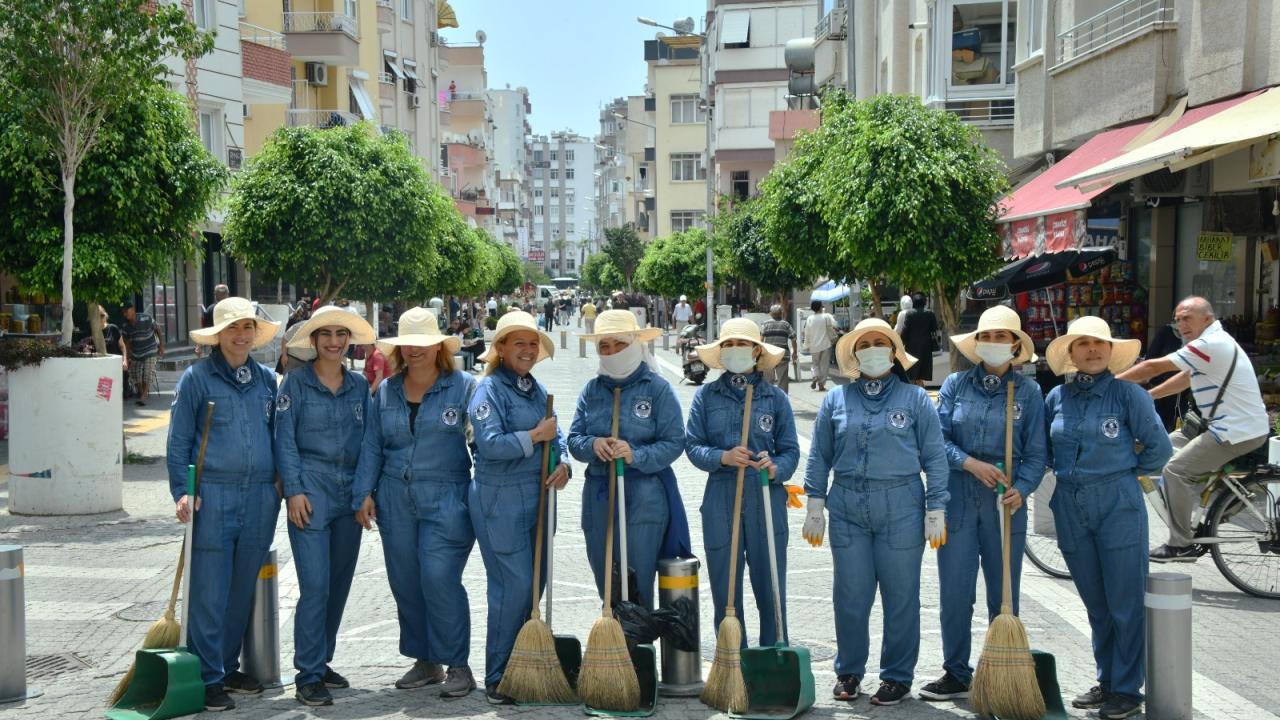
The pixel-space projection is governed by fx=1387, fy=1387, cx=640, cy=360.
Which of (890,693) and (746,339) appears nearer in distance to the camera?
(890,693)

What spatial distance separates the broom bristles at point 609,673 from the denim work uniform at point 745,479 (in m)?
0.69

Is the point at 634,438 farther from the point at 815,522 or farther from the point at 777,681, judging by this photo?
the point at 777,681

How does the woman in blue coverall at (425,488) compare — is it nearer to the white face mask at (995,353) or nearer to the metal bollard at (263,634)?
the metal bollard at (263,634)

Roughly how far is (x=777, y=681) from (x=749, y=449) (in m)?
1.08

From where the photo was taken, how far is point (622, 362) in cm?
657

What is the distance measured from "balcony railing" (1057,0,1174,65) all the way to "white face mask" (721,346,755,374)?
12201mm

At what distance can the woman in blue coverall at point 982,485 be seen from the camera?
A: 6.50 metres

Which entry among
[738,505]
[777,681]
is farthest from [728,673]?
[738,505]

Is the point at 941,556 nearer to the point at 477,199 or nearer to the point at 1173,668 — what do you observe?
the point at 1173,668

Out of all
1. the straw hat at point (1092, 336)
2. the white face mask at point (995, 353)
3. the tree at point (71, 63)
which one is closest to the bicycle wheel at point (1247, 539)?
the straw hat at point (1092, 336)

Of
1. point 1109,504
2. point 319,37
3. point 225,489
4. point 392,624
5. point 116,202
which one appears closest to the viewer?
point 1109,504

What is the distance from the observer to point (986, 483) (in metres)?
6.40

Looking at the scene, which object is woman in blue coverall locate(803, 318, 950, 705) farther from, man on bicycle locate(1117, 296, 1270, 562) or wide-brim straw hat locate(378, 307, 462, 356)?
man on bicycle locate(1117, 296, 1270, 562)

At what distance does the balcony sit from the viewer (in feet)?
133
